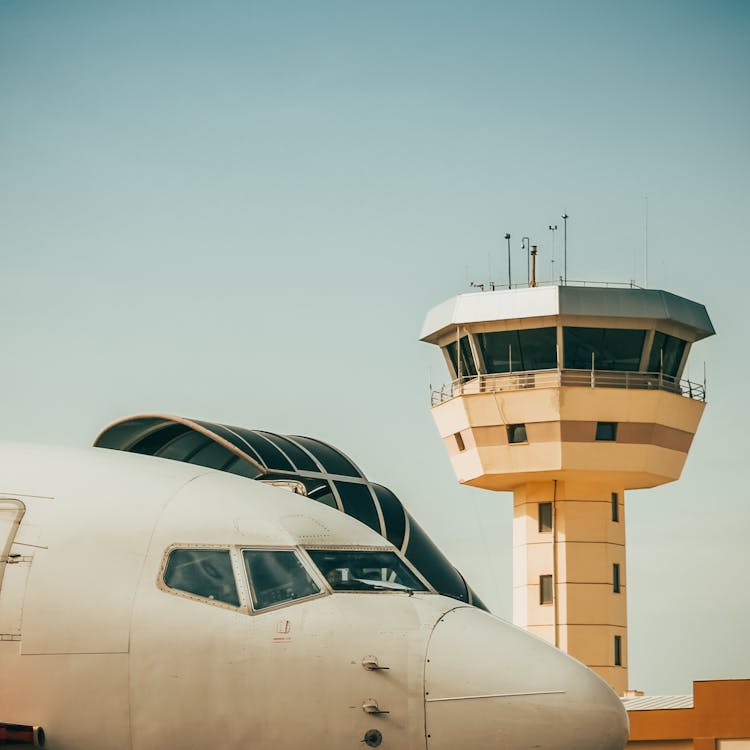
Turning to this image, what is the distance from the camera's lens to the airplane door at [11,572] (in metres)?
15.2

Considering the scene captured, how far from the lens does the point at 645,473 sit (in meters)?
71.8

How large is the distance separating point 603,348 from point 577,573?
1204 cm

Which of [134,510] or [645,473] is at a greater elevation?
[645,473]

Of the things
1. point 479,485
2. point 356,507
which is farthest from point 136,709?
point 479,485

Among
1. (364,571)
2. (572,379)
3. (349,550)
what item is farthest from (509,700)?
(572,379)

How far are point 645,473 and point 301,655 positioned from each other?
59.0 meters

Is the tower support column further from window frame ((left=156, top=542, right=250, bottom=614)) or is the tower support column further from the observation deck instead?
window frame ((left=156, top=542, right=250, bottom=614))

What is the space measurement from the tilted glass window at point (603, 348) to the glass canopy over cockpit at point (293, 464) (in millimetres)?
40125

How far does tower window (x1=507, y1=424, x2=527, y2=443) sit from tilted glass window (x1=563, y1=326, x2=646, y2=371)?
13.9 feet

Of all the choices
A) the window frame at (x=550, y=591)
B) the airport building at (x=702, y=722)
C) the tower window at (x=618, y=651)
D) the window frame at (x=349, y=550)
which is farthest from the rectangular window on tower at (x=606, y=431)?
the window frame at (x=349, y=550)

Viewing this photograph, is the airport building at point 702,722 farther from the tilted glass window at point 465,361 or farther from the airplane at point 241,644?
the airplane at point 241,644

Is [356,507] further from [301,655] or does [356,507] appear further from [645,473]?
[645,473]

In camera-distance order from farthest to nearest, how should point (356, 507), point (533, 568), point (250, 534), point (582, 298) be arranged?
point (533, 568)
point (582, 298)
point (356, 507)
point (250, 534)

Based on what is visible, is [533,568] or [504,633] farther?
[533,568]
